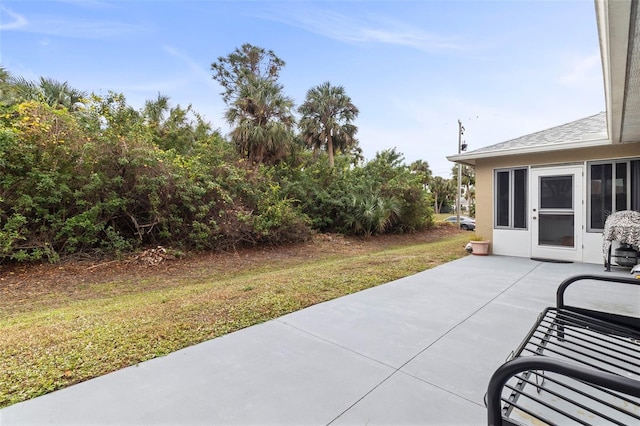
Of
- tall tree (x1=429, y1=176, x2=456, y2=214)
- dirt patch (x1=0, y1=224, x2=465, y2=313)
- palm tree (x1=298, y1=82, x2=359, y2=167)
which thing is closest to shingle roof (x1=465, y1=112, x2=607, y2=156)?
dirt patch (x1=0, y1=224, x2=465, y2=313)

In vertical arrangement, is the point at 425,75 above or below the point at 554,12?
above

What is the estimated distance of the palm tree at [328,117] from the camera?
656 inches

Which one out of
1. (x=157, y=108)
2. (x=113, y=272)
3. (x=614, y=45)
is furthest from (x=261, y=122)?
(x=614, y=45)

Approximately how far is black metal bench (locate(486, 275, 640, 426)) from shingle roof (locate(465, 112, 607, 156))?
5.26 m

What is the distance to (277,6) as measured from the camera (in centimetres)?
745

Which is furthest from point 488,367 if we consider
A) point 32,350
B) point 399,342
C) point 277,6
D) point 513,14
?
point 277,6

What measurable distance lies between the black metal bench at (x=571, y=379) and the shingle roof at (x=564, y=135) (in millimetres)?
5258

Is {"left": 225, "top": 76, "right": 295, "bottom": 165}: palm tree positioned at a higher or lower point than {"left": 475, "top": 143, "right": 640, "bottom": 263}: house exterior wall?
higher

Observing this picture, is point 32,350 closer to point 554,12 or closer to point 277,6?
point 554,12

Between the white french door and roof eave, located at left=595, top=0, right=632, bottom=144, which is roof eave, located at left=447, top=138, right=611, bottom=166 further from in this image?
roof eave, located at left=595, top=0, right=632, bottom=144

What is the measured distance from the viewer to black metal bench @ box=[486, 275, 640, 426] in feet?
3.40

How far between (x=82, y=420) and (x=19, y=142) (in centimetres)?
612

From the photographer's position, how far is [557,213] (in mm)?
6418

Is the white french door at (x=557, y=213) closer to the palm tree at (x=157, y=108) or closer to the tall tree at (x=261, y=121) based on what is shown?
the tall tree at (x=261, y=121)
